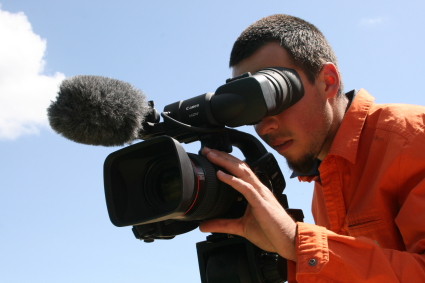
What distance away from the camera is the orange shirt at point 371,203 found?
169 centimetres

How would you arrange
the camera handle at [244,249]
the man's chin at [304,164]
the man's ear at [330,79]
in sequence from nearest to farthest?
1. the camera handle at [244,249]
2. the man's chin at [304,164]
3. the man's ear at [330,79]

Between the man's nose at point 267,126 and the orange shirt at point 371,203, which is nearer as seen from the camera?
the orange shirt at point 371,203

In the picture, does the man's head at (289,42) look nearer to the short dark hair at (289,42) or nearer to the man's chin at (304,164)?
the short dark hair at (289,42)

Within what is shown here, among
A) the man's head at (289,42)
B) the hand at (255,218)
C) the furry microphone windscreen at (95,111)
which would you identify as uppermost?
the man's head at (289,42)

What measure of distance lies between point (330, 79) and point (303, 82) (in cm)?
19

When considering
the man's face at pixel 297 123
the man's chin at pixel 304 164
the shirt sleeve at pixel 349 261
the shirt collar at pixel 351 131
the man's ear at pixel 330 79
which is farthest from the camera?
the man's ear at pixel 330 79

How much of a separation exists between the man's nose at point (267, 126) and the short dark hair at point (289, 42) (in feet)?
1.26

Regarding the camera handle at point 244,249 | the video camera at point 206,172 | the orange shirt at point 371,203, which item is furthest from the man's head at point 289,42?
the camera handle at point 244,249

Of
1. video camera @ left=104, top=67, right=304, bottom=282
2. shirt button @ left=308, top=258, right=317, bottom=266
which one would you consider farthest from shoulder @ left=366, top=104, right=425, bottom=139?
shirt button @ left=308, top=258, right=317, bottom=266

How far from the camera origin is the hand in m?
1.75

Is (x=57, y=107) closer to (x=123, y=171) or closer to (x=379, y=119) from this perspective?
(x=123, y=171)

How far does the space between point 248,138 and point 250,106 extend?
0.30 metres

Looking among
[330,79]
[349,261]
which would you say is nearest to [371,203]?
[349,261]

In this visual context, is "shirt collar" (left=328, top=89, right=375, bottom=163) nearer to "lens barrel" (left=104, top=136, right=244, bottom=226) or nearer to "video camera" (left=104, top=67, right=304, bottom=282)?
"video camera" (left=104, top=67, right=304, bottom=282)
